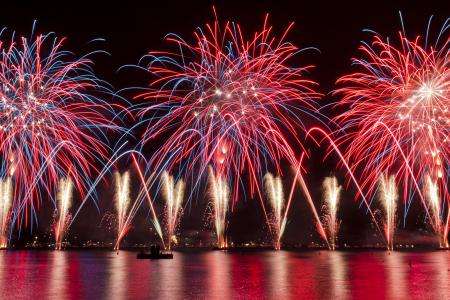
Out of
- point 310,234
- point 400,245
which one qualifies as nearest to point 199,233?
point 310,234

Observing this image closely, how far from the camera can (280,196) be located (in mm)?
66812

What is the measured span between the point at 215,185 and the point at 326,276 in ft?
94.3

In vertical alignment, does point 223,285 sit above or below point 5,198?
below

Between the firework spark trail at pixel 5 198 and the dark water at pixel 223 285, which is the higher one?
the firework spark trail at pixel 5 198

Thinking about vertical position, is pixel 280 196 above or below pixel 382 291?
above

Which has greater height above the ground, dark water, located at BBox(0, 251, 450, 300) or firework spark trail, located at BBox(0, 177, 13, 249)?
firework spark trail, located at BBox(0, 177, 13, 249)

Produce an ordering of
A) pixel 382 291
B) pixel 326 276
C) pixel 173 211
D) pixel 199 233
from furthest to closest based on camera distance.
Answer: pixel 199 233 → pixel 173 211 → pixel 326 276 → pixel 382 291

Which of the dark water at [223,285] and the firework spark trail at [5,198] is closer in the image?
the dark water at [223,285]

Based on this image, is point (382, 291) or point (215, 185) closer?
point (382, 291)

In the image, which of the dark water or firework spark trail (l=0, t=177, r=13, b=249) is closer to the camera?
the dark water

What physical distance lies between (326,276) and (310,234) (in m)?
72.4

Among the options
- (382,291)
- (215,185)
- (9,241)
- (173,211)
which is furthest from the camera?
(9,241)

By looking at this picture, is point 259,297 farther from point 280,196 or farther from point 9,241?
point 9,241

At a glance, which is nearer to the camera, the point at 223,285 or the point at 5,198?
the point at 223,285
